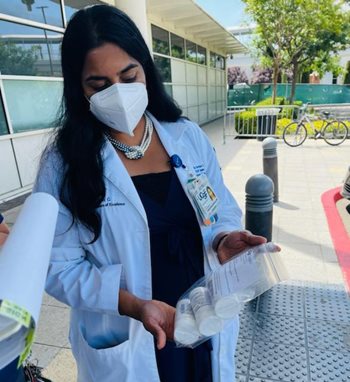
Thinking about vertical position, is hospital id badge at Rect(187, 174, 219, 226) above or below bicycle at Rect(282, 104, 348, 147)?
above

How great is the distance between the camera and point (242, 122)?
1116 cm

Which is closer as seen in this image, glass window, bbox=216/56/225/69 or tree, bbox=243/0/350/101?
tree, bbox=243/0/350/101

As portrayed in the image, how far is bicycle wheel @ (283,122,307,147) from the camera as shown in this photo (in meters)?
9.00

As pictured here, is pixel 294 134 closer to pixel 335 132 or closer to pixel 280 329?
pixel 335 132

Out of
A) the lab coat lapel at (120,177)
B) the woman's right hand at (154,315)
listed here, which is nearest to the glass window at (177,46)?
the lab coat lapel at (120,177)

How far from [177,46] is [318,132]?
19.2 feet

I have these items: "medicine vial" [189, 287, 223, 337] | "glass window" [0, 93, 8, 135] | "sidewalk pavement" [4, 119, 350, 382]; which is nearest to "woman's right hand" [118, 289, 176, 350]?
"medicine vial" [189, 287, 223, 337]

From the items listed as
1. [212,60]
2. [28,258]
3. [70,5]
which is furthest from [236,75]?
[28,258]

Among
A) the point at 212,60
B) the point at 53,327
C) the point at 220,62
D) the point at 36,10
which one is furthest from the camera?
the point at 220,62

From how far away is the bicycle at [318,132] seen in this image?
902cm

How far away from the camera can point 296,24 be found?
13.7 meters

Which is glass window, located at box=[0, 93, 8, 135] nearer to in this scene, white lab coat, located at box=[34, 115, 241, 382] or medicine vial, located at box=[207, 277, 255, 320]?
white lab coat, located at box=[34, 115, 241, 382]

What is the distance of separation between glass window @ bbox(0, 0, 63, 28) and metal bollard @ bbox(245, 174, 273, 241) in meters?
4.79

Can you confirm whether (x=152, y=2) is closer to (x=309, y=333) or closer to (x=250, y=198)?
(x=250, y=198)
